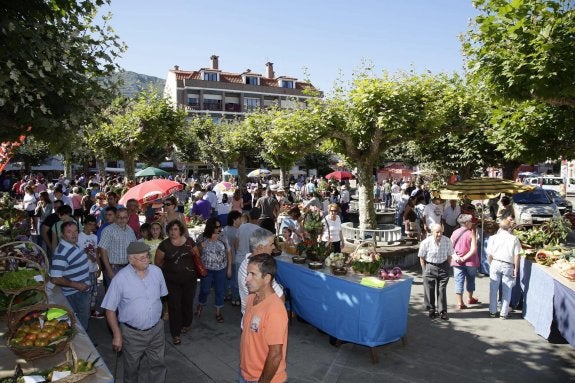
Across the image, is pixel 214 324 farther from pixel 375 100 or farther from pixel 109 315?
pixel 375 100

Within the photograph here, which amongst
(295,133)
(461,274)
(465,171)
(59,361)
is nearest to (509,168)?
(465,171)

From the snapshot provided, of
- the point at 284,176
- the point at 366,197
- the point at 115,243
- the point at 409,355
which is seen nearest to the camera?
the point at 409,355

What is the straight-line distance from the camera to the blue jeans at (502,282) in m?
6.84

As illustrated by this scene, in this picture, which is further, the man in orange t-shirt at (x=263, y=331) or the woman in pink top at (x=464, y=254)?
the woman in pink top at (x=464, y=254)

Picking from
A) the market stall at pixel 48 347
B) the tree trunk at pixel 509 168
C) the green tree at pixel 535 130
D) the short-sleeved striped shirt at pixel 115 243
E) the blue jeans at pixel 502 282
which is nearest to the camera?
the market stall at pixel 48 347

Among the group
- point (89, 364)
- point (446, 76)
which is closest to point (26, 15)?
point (89, 364)

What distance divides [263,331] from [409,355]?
344cm

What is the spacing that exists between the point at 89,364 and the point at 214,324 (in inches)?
144

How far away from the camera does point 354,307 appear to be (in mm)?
5594

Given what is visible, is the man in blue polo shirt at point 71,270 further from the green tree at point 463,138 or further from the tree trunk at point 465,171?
the tree trunk at point 465,171

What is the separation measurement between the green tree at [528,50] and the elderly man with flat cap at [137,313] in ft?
18.9

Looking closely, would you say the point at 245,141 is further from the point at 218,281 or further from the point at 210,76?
the point at 210,76

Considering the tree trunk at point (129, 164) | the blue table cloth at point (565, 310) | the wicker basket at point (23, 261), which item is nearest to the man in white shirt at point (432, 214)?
the blue table cloth at point (565, 310)

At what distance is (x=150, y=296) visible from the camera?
4.21 meters
